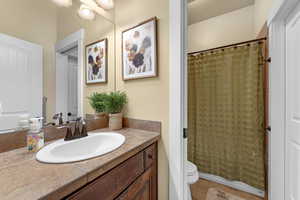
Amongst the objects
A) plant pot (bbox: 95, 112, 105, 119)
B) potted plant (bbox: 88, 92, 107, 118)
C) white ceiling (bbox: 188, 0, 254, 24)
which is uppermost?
white ceiling (bbox: 188, 0, 254, 24)

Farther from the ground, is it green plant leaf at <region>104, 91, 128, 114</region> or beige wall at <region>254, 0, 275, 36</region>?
beige wall at <region>254, 0, 275, 36</region>

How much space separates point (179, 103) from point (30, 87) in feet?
3.22

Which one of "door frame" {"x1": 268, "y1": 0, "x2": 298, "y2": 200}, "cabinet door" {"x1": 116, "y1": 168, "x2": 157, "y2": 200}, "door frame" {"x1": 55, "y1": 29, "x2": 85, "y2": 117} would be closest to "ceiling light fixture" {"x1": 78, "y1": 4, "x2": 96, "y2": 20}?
"door frame" {"x1": 55, "y1": 29, "x2": 85, "y2": 117}

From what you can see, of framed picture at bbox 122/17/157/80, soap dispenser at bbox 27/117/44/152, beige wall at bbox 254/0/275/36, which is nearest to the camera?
soap dispenser at bbox 27/117/44/152

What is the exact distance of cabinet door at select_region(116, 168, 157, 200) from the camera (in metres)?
0.71

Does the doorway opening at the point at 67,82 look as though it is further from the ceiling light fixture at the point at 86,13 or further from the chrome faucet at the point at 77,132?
the ceiling light fixture at the point at 86,13

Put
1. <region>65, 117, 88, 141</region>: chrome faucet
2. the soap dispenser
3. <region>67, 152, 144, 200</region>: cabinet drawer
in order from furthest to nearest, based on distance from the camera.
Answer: <region>65, 117, 88, 141</region>: chrome faucet, the soap dispenser, <region>67, 152, 144, 200</region>: cabinet drawer

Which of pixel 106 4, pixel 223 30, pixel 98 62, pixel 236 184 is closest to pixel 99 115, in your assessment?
pixel 98 62

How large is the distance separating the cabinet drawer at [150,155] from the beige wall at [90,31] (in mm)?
659

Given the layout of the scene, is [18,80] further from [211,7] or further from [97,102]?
[211,7]

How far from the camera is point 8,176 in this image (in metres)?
0.46

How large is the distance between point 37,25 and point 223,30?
8.24ft

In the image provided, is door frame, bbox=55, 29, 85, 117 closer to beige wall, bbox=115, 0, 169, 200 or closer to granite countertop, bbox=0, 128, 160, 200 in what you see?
beige wall, bbox=115, 0, 169, 200

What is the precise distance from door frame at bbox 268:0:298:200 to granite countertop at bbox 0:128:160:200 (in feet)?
4.56
